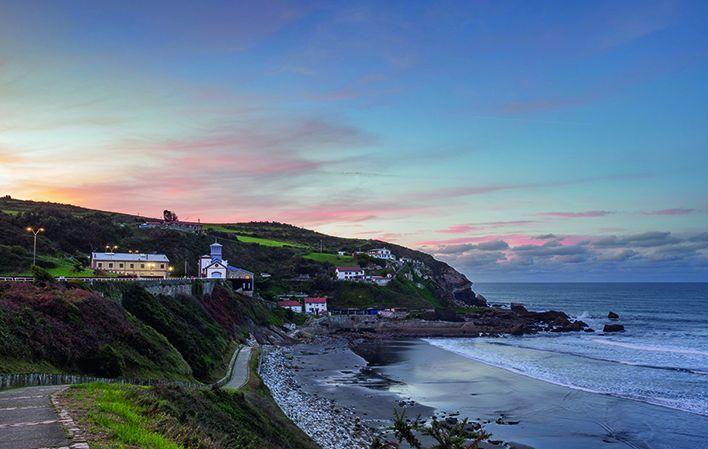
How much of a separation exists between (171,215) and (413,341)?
102 m

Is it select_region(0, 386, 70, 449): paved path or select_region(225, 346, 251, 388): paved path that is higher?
select_region(0, 386, 70, 449): paved path

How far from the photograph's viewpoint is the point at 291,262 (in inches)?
5974

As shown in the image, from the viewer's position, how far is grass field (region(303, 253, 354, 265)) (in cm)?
15885

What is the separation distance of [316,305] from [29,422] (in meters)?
103

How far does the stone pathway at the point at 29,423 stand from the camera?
11498 mm

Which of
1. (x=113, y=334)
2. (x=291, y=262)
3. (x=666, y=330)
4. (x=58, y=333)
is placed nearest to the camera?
(x=58, y=333)

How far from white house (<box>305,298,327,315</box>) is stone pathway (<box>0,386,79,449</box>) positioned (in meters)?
97.3

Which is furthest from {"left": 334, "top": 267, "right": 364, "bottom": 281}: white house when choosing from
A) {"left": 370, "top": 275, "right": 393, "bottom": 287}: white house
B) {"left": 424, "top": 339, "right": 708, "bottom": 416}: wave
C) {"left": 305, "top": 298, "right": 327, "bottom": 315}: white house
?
{"left": 424, "top": 339, "right": 708, "bottom": 416}: wave

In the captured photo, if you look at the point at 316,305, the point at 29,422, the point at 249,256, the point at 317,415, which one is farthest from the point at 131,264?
the point at 29,422

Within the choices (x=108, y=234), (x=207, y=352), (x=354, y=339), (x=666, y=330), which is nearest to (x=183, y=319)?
(x=207, y=352)

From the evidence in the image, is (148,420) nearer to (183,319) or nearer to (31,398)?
(31,398)

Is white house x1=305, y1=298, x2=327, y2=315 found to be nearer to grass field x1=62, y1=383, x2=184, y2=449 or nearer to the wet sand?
the wet sand

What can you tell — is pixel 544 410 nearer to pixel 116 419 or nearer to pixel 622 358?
pixel 622 358

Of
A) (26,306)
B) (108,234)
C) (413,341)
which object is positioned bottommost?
(413,341)
